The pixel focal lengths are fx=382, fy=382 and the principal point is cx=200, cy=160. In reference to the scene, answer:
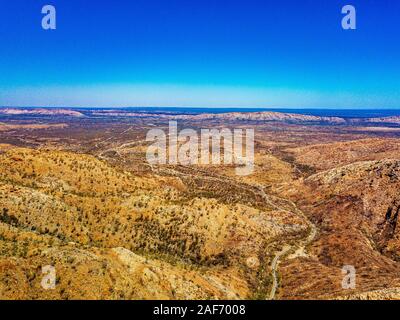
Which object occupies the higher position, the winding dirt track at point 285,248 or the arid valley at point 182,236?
the arid valley at point 182,236

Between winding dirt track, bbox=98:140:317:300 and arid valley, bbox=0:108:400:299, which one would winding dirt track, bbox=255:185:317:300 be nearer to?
winding dirt track, bbox=98:140:317:300

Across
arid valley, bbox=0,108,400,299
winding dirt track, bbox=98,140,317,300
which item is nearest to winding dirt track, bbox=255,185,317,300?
winding dirt track, bbox=98,140,317,300

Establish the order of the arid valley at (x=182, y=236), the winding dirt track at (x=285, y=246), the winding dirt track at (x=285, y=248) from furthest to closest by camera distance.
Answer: the winding dirt track at (x=285, y=246) → the winding dirt track at (x=285, y=248) → the arid valley at (x=182, y=236)

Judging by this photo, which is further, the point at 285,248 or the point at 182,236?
the point at 285,248

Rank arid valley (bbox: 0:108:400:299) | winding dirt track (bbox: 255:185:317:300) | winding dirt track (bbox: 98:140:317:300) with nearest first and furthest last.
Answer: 1. arid valley (bbox: 0:108:400:299)
2. winding dirt track (bbox: 255:185:317:300)
3. winding dirt track (bbox: 98:140:317:300)

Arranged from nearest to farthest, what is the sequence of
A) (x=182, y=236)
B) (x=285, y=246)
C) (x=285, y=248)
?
(x=182, y=236) → (x=285, y=248) → (x=285, y=246)

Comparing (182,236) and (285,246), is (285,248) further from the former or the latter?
(182,236)

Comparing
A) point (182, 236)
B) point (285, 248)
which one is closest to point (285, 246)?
point (285, 248)

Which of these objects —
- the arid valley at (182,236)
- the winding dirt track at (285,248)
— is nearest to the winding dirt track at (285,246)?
the winding dirt track at (285,248)

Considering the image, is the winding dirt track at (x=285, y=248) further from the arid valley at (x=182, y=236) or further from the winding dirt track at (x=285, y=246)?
the arid valley at (x=182, y=236)

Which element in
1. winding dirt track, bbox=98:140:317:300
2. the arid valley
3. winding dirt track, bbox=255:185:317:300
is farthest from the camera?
winding dirt track, bbox=98:140:317:300

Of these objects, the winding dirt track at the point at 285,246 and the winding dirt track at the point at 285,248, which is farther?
the winding dirt track at the point at 285,246
